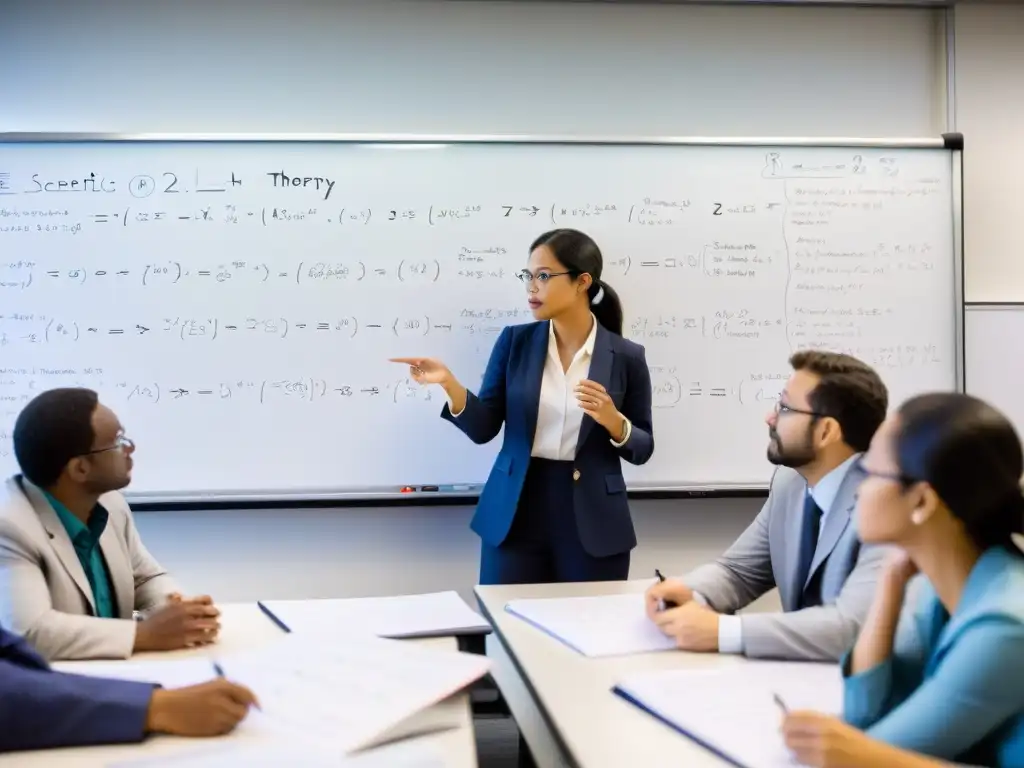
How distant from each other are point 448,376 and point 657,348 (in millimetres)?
873

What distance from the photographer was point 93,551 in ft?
5.61

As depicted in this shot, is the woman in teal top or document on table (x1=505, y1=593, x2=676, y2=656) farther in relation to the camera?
document on table (x1=505, y1=593, x2=676, y2=656)

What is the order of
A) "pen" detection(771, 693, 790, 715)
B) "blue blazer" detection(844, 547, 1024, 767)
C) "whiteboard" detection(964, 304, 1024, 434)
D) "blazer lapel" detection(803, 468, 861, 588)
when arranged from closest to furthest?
1. "blue blazer" detection(844, 547, 1024, 767)
2. "pen" detection(771, 693, 790, 715)
3. "blazer lapel" detection(803, 468, 861, 588)
4. "whiteboard" detection(964, 304, 1024, 434)

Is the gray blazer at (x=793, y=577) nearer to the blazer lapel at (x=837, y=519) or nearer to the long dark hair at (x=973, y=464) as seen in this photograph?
the blazer lapel at (x=837, y=519)

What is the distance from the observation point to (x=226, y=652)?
1510 mm

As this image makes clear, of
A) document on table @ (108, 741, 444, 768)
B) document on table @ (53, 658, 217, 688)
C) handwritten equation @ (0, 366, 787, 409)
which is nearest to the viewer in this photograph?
document on table @ (108, 741, 444, 768)

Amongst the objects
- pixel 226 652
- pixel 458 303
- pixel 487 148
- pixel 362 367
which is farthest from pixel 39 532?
pixel 487 148

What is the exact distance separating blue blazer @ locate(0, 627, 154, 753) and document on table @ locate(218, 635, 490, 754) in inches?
6.2

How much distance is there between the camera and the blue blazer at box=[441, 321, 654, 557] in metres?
2.47

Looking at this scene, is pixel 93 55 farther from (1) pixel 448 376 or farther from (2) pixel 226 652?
(2) pixel 226 652

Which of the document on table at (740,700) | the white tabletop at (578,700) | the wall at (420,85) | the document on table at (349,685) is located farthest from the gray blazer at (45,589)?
the wall at (420,85)

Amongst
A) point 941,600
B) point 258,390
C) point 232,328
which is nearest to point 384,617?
point 941,600

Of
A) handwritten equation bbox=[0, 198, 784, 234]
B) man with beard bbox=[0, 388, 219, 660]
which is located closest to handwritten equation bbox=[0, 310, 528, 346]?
handwritten equation bbox=[0, 198, 784, 234]

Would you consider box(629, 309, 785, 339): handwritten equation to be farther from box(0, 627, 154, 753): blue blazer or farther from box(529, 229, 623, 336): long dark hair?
box(0, 627, 154, 753): blue blazer
